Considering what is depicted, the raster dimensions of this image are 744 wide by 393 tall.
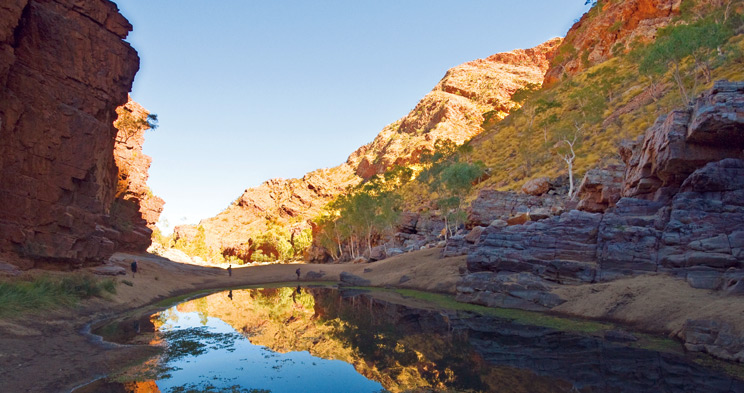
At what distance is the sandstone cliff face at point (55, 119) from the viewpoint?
2252 cm

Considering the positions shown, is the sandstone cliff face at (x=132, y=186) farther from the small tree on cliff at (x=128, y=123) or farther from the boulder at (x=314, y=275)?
the boulder at (x=314, y=275)

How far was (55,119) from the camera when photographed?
24.4 meters

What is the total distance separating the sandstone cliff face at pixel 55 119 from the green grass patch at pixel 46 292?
3.36m

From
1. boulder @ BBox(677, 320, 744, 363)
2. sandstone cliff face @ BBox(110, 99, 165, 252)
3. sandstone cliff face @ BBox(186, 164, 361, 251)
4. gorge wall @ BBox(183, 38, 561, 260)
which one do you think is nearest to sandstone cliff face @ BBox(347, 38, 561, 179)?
gorge wall @ BBox(183, 38, 561, 260)

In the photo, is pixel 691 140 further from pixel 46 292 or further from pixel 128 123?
pixel 128 123

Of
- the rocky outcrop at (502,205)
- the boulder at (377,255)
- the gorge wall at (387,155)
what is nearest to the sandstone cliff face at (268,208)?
the gorge wall at (387,155)

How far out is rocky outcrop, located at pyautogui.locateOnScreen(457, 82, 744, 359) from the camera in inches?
723

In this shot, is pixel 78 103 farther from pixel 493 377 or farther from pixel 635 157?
pixel 635 157

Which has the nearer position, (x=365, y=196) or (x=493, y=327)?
(x=493, y=327)

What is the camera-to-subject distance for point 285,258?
101500 millimetres

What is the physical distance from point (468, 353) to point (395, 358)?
296cm

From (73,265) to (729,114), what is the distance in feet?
134

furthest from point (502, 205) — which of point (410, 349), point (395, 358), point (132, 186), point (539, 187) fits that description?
point (132, 186)

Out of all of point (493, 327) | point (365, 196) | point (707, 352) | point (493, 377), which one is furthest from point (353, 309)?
point (365, 196)
